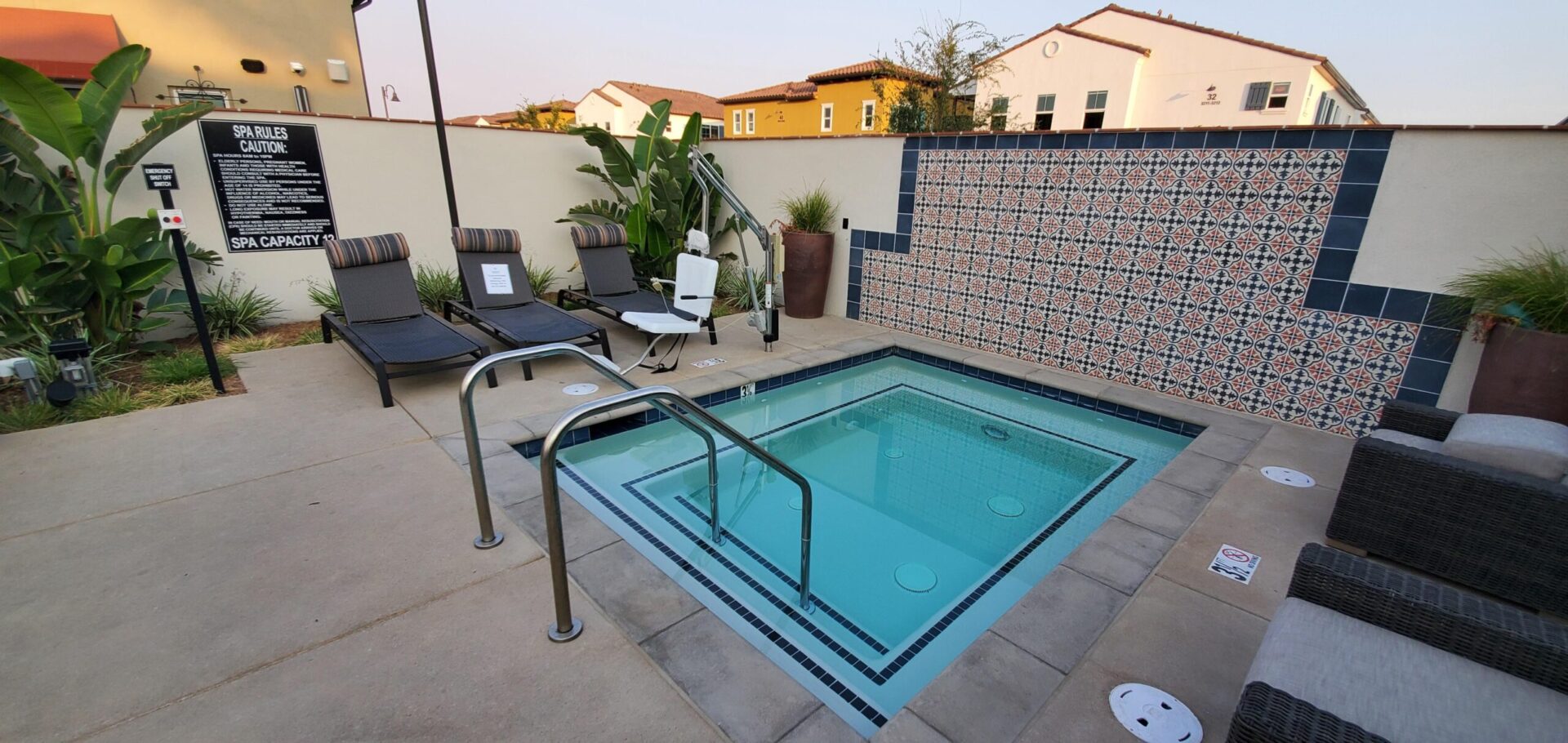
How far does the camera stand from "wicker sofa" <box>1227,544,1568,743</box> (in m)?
1.41

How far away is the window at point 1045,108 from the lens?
21.8 m

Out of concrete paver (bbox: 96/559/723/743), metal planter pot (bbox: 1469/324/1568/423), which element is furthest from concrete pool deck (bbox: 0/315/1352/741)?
metal planter pot (bbox: 1469/324/1568/423)

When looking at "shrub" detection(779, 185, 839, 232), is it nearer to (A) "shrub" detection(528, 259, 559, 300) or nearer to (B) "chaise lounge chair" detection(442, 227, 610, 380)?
(B) "chaise lounge chair" detection(442, 227, 610, 380)

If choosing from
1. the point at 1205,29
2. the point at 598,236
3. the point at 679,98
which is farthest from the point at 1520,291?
the point at 679,98

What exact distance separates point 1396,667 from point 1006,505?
2179 millimetres

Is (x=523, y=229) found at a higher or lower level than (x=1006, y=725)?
higher

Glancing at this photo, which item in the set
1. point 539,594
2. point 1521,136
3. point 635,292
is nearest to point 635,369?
point 635,292

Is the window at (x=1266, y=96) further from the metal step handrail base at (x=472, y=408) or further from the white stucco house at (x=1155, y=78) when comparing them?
the metal step handrail base at (x=472, y=408)

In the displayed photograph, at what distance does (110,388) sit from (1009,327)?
711 cm

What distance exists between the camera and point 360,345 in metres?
4.66

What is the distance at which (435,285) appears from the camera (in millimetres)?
6941

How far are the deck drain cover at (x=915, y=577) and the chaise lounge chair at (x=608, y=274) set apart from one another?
3.65 metres

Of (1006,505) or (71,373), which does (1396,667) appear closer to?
(1006,505)

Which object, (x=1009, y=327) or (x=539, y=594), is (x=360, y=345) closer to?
(x=539, y=594)
